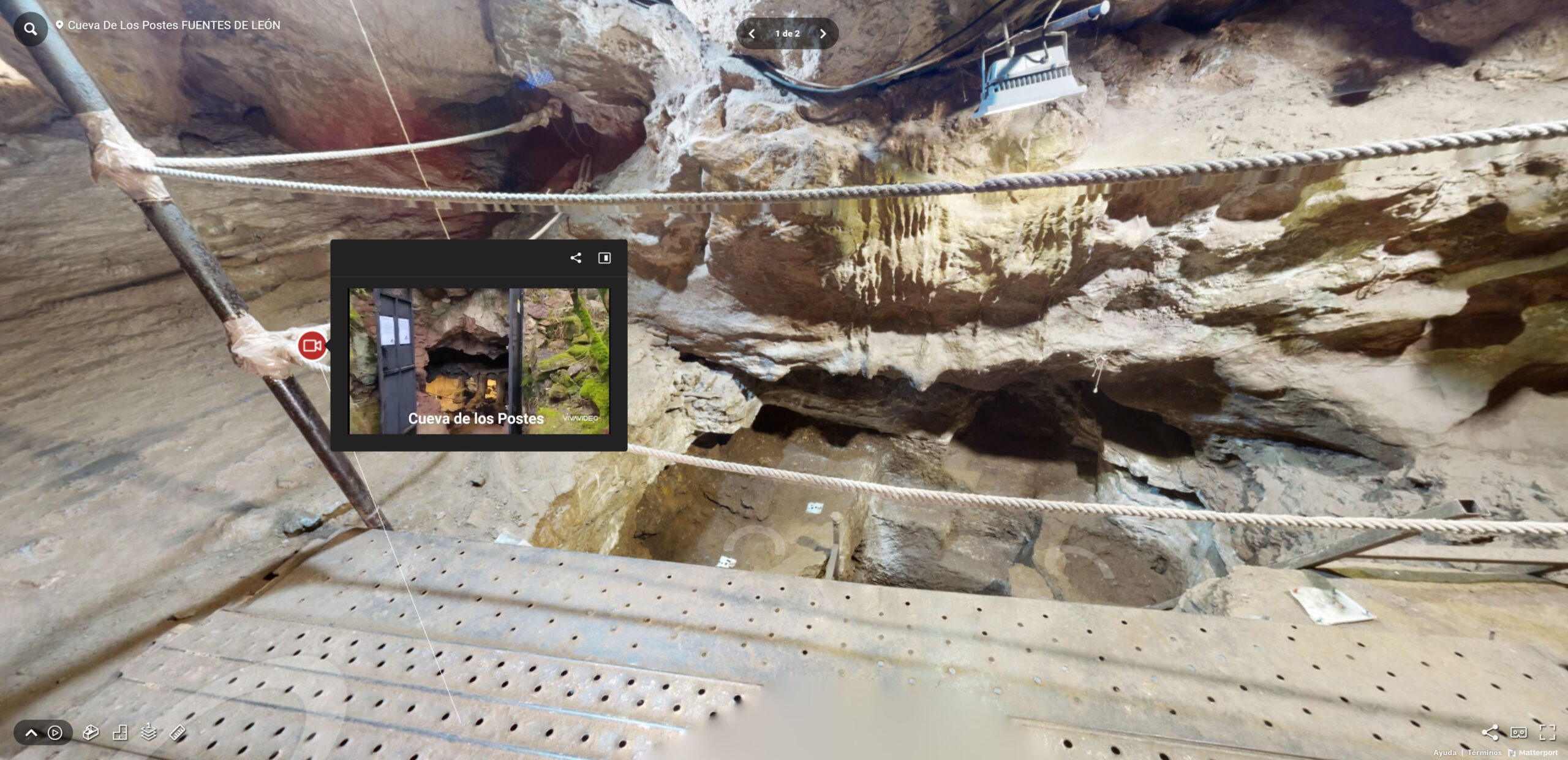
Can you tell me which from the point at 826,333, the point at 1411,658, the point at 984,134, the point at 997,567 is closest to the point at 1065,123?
the point at 984,134

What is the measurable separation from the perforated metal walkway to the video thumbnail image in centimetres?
60

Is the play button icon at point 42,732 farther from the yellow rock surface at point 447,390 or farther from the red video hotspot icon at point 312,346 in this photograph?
the yellow rock surface at point 447,390

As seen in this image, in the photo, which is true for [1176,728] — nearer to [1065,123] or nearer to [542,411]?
[1065,123]

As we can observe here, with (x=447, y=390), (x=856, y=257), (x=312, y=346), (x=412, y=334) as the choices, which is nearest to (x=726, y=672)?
(x=312, y=346)

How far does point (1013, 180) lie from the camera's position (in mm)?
1163

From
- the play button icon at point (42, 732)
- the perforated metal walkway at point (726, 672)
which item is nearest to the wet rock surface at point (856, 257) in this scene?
the play button icon at point (42, 732)

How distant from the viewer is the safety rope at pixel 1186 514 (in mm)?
1119

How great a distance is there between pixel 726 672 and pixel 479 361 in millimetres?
3394

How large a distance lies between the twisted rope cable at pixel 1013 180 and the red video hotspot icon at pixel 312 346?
42 cm

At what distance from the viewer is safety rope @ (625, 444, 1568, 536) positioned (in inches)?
44.1

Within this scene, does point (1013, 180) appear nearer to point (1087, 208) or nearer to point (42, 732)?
point (1087, 208)

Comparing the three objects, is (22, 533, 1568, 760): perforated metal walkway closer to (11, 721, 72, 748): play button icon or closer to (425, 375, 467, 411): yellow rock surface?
(11, 721, 72, 748): play button icon

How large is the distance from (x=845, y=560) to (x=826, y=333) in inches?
84.5

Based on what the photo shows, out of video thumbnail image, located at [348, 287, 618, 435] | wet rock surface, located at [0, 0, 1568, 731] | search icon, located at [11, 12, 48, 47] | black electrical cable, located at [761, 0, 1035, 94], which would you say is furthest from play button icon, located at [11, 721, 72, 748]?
black electrical cable, located at [761, 0, 1035, 94]
